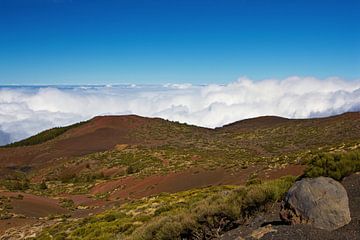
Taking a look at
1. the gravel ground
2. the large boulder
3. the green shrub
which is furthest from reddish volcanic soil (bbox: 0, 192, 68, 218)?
the large boulder

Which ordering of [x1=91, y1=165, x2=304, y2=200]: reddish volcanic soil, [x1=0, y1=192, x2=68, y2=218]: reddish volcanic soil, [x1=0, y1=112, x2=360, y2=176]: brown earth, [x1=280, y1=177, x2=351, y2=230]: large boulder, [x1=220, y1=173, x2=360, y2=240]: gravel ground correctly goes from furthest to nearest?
[x1=0, y1=112, x2=360, y2=176]: brown earth < [x1=91, y1=165, x2=304, y2=200]: reddish volcanic soil < [x1=0, y1=192, x2=68, y2=218]: reddish volcanic soil < [x1=280, y1=177, x2=351, y2=230]: large boulder < [x1=220, y1=173, x2=360, y2=240]: gravel ground

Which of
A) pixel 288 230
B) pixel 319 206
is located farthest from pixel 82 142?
pixel 319 206

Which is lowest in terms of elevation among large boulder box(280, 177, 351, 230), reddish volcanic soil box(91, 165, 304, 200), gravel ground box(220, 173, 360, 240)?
reddish volcanic soil box(91, 165, 304, 200)

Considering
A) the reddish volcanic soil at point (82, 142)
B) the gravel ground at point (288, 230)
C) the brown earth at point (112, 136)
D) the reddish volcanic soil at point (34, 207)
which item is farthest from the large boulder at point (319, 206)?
the reddish volcanic soil at point (82, 142)

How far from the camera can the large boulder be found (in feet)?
33.6

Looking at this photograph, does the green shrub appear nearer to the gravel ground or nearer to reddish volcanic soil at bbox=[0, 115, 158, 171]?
the gravel ground

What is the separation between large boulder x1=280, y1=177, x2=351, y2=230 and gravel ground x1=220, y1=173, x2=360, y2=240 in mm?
232

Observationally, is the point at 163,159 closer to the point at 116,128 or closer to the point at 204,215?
the point at 116,128

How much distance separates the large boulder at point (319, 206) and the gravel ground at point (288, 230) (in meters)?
0.23

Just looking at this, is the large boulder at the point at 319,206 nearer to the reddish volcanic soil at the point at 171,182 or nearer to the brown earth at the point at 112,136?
the reddish volcanic soil at the point at 171,182

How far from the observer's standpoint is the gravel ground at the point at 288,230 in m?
9.74

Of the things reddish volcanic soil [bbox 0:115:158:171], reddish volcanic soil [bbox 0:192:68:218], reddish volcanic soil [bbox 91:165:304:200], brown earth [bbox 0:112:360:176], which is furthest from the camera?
reddish volcanic soil [bbox 0:115:158:171]

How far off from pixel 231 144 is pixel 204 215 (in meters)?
60.0

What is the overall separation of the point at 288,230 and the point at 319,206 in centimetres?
109
